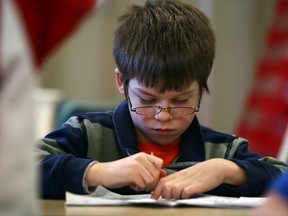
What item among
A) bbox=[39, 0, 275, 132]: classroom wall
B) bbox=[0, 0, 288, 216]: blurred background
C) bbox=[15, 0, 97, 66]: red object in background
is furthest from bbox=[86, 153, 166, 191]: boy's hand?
bbox=[39, 0, 275, 132]: classroom wall

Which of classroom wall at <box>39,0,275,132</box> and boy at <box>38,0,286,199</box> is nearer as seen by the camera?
boy at <box>38,0,286,199</box>

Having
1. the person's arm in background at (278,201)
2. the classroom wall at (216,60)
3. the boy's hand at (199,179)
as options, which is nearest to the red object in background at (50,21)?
the person's arm in background at (278,201)

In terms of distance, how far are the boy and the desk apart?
0.45ft

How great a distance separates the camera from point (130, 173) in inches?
48.0

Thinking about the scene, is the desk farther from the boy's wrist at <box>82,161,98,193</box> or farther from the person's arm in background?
the person's arm in background

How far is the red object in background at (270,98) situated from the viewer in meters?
4.22

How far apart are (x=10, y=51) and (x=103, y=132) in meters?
0.90

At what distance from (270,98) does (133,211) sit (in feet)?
11.1

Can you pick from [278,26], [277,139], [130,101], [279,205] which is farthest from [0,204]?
[278,26]

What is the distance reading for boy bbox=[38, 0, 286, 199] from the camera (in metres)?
1.28

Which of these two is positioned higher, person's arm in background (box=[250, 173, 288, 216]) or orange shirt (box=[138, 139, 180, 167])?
person's arm in background (box=[250, 173, 288, 216])

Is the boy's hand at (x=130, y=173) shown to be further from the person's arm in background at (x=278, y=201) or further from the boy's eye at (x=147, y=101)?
the person's arm in background at (x=278, y=201)

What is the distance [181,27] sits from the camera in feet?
4.91

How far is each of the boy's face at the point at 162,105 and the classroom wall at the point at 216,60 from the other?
3081mm
